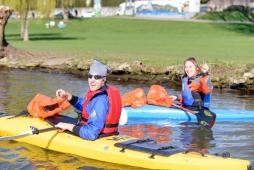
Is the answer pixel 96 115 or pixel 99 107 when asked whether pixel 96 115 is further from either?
pixel 99 107

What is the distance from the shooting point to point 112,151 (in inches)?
308

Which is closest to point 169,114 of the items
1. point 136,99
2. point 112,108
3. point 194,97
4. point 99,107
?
point 194,97

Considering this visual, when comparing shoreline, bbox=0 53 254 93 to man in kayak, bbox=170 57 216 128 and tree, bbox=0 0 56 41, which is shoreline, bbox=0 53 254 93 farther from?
tree, bbox=0 0 56 41

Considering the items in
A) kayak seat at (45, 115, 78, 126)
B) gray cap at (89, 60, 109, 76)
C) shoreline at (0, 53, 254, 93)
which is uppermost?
gray cap at (89, 60, 109, 76)

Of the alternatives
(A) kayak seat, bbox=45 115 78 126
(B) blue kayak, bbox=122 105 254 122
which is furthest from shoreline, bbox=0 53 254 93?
(A) kayak seat, bbox=45 115 78 126

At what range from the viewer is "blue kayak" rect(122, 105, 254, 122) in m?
11.3

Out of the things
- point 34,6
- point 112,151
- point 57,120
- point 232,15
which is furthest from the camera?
point 232,15

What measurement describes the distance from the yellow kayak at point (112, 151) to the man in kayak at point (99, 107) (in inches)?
5.3

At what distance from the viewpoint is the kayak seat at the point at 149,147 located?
7.45 meters

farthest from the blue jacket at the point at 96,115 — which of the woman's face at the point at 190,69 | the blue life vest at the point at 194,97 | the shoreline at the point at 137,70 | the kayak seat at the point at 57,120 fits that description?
the shoreline at the point at 137,70

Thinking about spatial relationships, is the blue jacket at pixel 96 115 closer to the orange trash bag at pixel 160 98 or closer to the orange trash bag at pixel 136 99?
the orange trash bag at pixel 136 99

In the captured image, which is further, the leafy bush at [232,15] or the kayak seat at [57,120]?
the leafy bush at [232,15]

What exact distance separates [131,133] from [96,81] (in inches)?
115

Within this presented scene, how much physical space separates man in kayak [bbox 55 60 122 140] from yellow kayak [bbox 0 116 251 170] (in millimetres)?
135
